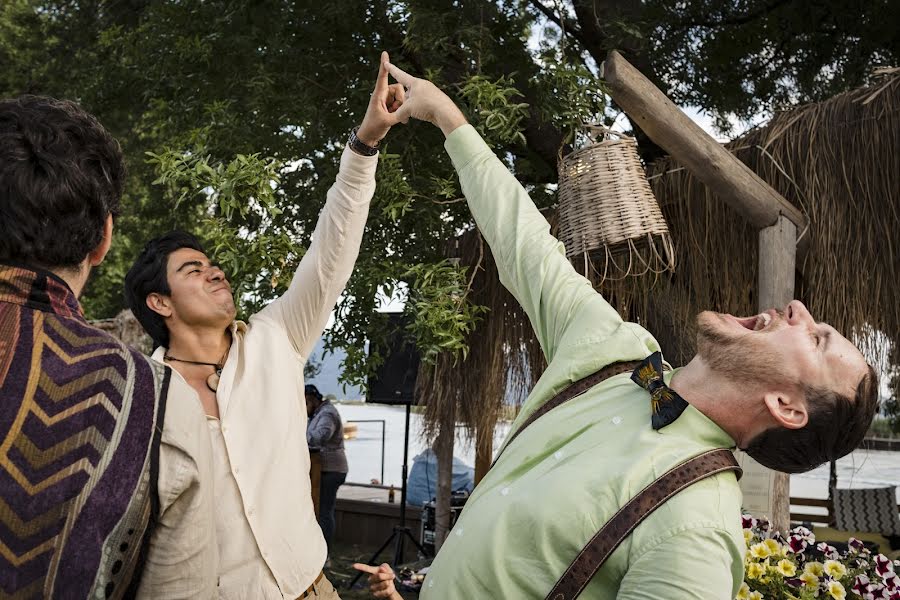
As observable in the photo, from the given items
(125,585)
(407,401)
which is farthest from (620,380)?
(407,401)

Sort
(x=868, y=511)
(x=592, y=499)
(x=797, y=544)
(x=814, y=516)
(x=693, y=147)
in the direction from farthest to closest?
(x=814, y=516)
(x=868, y=511)
(x=693, y=147)
(x=797, y=544)
(x=592, y=499)

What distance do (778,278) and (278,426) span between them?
92.3 inches

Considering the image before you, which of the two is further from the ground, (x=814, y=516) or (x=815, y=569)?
(x=815, y=569)

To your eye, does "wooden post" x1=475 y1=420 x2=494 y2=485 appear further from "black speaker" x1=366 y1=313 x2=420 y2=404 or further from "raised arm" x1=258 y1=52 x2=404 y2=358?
"raised arm" x1=258 y1=52 x2=404 y2=358

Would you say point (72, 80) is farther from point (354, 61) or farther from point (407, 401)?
point (407, 401)

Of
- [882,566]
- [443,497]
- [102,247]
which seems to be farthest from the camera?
[443,497]

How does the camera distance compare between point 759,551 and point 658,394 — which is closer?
point 658,394

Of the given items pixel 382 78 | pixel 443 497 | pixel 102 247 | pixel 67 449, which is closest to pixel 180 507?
pixel 67 449

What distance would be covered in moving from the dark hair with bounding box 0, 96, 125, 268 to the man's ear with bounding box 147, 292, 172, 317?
136 cm

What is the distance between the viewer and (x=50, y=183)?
3.56 ft

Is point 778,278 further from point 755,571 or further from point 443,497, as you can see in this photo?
point 443,497

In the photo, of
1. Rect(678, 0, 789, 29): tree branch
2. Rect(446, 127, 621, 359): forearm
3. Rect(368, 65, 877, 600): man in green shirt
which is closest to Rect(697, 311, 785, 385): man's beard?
Rect(368, 65, 877, 600): man in green shirt

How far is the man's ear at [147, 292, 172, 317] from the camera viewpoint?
247 centimetres

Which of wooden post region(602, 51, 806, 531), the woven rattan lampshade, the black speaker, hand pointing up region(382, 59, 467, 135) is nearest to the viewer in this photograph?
hand pointing up region(382, 59, 467, 135)
